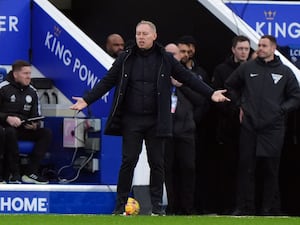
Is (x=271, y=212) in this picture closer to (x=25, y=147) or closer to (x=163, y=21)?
(x=25, y=147)

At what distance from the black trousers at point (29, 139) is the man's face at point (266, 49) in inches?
110

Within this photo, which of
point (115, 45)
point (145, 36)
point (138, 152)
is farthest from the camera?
point (115, 45)

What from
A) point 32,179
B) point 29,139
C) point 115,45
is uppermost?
point 115,45

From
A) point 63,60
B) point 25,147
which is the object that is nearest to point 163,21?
point 63,60

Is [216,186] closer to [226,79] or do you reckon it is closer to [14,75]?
[226,79]

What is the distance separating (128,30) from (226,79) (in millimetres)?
2801

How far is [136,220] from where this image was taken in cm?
1239

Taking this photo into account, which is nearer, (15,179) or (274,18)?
(15,179)

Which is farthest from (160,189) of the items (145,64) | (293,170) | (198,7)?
(198,7)

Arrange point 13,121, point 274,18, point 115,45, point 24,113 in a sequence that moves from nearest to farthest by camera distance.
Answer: point 13,121
point 24,113
point 115,45
point 274,18

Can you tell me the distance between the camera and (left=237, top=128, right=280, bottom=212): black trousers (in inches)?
564

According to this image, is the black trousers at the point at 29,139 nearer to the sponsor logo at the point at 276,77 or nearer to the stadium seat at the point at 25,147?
the stadium seat at the point at 25,147

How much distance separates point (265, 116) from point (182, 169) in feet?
4.02

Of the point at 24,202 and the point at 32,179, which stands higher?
the point at 32,179
